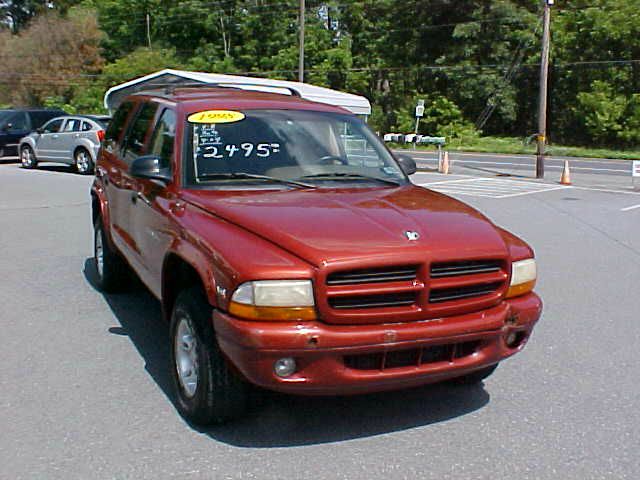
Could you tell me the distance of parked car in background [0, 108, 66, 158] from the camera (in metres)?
22.6

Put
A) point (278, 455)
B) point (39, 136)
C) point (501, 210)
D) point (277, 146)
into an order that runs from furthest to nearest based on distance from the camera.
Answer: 1. point (39, 136)
2. point (501, 210)
3. point (277, 146)
4. point (278, 455)

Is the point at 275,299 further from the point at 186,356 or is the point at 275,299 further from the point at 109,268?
the point at 109,268

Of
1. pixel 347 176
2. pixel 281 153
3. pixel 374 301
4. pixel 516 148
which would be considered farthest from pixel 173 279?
pixel 516 148

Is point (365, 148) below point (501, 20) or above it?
below

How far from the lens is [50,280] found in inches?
292

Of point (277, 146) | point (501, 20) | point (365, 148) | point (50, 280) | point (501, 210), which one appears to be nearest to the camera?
point (277, 146)

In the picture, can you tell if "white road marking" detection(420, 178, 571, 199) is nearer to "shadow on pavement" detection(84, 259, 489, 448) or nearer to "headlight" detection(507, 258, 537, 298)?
"shadow on pavement" detection(84, 259, 489, 448)

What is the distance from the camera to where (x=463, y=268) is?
380 centimetres

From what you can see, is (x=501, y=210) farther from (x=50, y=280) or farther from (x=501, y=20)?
(x=501, y=20)

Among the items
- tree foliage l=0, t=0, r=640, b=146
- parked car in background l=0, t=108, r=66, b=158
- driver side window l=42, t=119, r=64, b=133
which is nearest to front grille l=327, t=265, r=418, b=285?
driver side window l=42, t=119, r=64, b=133

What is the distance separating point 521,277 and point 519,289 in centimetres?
7

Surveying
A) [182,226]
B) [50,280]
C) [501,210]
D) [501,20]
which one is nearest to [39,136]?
[501,210]

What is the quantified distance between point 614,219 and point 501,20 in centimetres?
4078

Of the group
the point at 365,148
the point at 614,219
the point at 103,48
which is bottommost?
the point at 614,219
